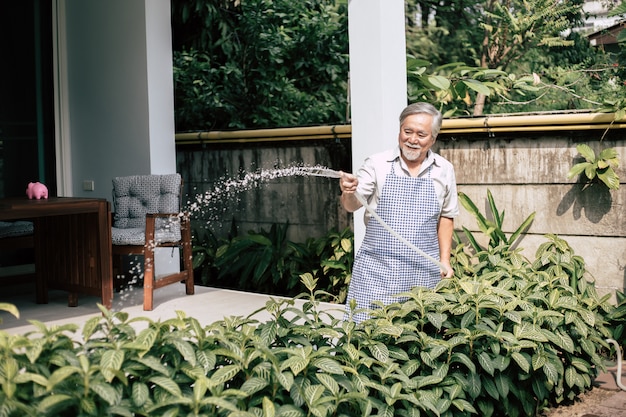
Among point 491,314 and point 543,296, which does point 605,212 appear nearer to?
point 543,296

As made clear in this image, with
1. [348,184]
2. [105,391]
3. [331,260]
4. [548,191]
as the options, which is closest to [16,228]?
[331,260]

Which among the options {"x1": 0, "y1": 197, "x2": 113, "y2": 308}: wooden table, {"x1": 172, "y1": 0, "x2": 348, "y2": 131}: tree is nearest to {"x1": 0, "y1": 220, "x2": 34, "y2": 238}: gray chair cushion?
{"x1": 0, "y1": 197, "x2": 113, "y2": 308}: wooden table

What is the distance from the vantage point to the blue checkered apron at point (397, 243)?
9.33ft

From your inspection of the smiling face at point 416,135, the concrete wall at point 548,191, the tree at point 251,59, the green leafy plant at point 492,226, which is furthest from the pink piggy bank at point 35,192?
the smiling face at point 416,135

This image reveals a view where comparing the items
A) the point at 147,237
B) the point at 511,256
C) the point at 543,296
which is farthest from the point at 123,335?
the point at 147,237

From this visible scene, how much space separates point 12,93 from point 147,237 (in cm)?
204

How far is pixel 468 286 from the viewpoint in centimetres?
281

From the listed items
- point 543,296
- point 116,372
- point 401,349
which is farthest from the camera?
point 543,296

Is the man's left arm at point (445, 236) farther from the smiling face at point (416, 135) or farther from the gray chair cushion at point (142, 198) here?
the gray chair cushion at point (142, 198)

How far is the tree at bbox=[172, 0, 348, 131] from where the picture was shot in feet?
22.0

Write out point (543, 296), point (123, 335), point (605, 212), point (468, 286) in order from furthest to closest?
1. point (605, 212)
2. point (543, 296)
3. point (468, 286)
4. point (123, 335)

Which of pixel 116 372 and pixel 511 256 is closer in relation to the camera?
pixel 116 372

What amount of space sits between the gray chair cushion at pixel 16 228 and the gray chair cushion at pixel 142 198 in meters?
0.58

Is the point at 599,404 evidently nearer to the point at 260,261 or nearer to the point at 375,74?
the point at 375,74
